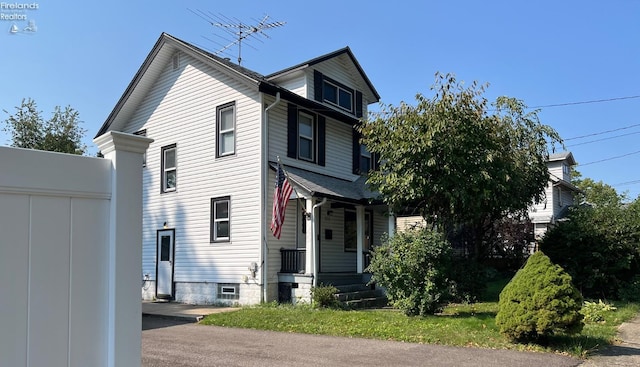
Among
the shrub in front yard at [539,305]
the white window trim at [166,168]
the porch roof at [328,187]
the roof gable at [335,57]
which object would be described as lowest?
the shrub in front yard at [539,305]

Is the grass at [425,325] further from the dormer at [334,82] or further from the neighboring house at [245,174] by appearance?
the dormer at [334,82]

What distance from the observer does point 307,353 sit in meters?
7.86

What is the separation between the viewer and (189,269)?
16.0 metres

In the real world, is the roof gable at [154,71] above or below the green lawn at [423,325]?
above

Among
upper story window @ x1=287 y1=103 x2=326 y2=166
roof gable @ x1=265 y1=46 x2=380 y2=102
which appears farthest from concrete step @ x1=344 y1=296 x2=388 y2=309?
roof gable @ x1=265 y1=46 x2=380 y2=102

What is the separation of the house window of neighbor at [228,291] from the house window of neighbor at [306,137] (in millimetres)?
4526

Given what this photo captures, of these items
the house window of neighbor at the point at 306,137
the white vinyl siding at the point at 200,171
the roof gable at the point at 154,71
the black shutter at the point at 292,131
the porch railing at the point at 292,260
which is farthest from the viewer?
the house window of neighbor at the point at 306,137

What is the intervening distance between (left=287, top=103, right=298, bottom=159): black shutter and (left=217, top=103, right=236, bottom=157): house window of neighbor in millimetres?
1694

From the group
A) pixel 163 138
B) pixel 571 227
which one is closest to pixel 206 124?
pixel 163 138

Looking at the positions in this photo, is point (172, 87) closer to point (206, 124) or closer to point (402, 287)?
point (206, 124)

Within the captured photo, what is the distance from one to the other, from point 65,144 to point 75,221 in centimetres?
2599

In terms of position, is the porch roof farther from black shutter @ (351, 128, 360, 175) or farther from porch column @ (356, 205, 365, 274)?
black shutter @ (351, 128, 360, 175)

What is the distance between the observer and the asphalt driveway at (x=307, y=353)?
7086 mm

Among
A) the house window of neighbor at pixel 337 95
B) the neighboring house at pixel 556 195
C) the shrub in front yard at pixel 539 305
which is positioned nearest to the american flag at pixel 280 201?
the house window of neighbor at pixel 337 95
